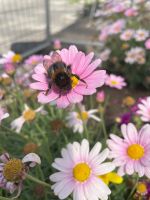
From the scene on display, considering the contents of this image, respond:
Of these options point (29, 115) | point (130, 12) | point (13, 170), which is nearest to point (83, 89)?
point (13, 170)

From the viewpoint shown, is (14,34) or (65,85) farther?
(14,34)

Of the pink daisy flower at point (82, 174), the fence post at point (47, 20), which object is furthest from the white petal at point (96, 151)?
the fence post at point (47, 20)

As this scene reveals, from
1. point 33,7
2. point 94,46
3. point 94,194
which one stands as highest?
point 94,194

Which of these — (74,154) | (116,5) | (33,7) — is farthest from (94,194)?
(33,7)

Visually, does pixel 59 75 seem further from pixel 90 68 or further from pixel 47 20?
pixel 47 20

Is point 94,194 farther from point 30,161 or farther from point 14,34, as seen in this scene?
point 14,34

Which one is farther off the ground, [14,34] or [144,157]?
[144,157]
